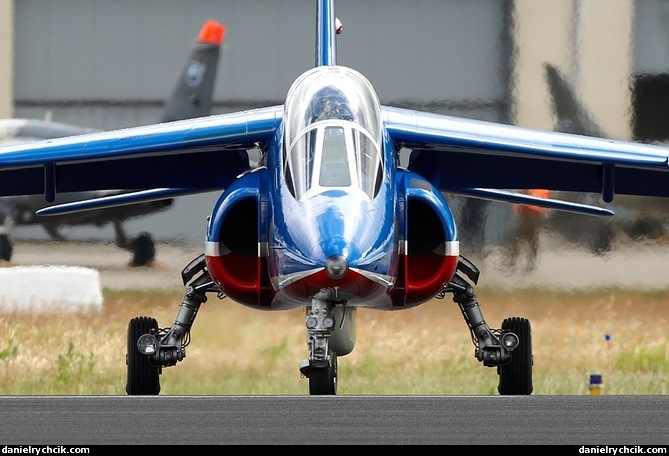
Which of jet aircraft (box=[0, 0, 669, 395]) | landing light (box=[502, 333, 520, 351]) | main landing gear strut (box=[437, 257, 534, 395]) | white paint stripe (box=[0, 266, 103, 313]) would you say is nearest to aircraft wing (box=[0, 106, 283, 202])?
jet aircraft (box=[0, 0, 669, 395])

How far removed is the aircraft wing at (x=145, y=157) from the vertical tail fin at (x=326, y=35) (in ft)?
3.60

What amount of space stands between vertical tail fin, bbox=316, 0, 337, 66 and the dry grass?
2937mm

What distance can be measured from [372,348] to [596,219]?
252cm

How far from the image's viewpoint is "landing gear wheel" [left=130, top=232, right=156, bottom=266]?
56.7 feet

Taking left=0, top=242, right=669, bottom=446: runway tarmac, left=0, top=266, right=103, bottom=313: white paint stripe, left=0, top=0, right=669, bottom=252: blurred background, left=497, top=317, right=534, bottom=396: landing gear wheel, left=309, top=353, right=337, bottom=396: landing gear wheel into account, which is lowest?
left=0, top=242, right=669, bottom=446: runway tarmac

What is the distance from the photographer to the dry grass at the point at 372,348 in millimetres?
17016

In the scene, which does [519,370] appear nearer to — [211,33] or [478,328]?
[478,328]

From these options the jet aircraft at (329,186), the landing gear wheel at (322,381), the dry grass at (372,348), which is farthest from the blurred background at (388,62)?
the landing gear wheel at (322,381)

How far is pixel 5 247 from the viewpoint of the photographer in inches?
705

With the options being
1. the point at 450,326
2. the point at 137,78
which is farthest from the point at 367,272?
the point at 137,78

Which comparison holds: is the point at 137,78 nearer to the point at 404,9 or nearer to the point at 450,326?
Result: the point at 404,9

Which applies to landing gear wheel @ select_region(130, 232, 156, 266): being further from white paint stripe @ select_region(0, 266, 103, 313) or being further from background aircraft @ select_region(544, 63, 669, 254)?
background aircraft @ select_region(544, 63, 669, 254)

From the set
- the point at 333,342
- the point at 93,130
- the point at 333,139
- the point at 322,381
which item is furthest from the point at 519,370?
the point at 93,130

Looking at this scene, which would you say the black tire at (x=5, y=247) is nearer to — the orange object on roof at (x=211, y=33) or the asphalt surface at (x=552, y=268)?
the asphalt surface at (x=552, y=268)
